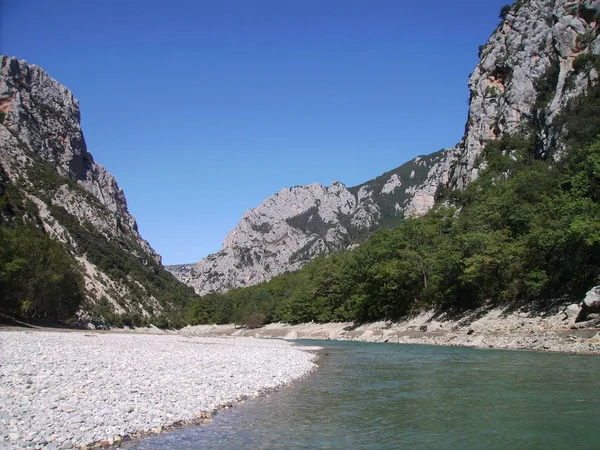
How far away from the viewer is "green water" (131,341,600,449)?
33.4 feet

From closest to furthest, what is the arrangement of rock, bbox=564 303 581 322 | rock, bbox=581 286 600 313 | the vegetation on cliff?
1. rock, bbox=581 286 600 313
2. rock, bbox=564 303 581 322
3. the vegetation on cliff

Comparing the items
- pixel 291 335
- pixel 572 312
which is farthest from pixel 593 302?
pixel 291 335

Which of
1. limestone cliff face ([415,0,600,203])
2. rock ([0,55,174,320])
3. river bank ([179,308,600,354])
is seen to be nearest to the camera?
river bank ([179,308,600,354])

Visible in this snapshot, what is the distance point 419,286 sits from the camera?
64.4 meters

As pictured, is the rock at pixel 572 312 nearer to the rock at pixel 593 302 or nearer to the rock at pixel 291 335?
the rock at pixel 593 302

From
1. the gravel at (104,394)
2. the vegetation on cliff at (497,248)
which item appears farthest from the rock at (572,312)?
the gravel at (104,394)

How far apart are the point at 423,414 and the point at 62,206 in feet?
512

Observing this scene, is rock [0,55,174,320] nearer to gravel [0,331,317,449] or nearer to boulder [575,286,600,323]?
gravel [0,331,317,449]

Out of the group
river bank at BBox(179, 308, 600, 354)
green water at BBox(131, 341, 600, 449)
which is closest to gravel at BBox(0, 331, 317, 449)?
green water at BBox(131, 341, 600, 449)

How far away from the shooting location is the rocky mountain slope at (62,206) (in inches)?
4877

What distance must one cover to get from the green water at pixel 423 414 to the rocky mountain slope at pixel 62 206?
100768 millimetres

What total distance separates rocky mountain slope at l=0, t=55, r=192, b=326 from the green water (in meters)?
101

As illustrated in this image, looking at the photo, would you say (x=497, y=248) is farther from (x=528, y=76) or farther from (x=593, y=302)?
(x=528, y=76)

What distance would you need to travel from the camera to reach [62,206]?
146 m
